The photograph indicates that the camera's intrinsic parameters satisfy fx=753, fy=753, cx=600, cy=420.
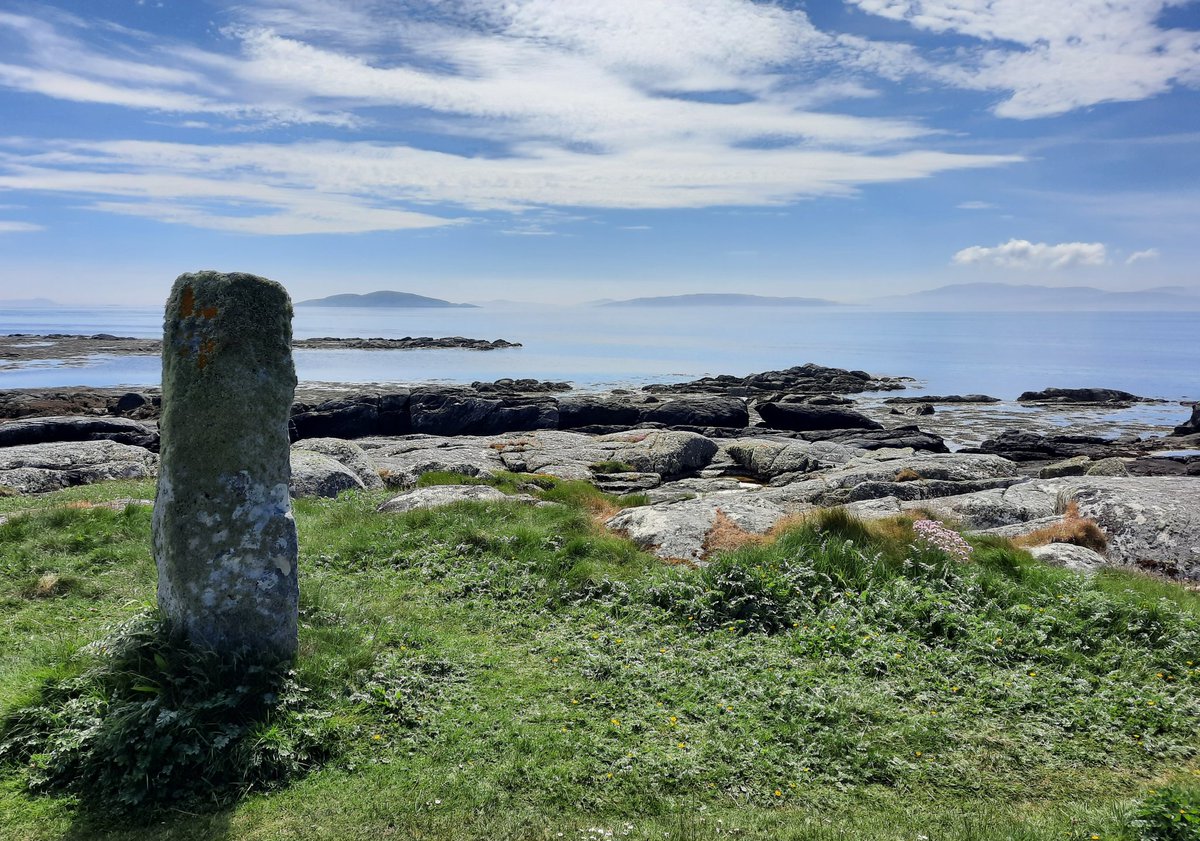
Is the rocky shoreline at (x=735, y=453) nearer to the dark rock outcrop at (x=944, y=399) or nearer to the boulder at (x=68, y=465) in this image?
the boulder at (x=68, y=465)

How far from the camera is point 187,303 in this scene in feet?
27.6

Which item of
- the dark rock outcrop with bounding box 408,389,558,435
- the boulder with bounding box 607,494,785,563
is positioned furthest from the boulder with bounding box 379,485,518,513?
the dark rock outcrop with bounding box 408,389,558,435

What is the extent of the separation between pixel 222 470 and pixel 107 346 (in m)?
154

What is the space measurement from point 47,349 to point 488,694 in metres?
150

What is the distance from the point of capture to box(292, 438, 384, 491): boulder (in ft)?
81.0

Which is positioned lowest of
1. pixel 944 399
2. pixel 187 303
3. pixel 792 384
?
pixel 944 399

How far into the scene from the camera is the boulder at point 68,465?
78.3ft

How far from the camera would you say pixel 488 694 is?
8812 millimetres

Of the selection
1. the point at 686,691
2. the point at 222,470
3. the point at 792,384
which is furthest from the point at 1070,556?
the point at 792,384

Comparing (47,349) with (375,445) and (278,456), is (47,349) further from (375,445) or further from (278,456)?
(278,456)

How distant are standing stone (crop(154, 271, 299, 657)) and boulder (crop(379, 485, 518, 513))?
24.5 ft

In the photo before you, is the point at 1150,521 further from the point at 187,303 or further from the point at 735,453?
the point at 735,453

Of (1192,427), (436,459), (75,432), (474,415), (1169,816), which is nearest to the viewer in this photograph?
(1169,816)

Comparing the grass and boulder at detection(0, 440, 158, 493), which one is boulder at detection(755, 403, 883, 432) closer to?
boulder at detection(0, 440, 158, 493)
